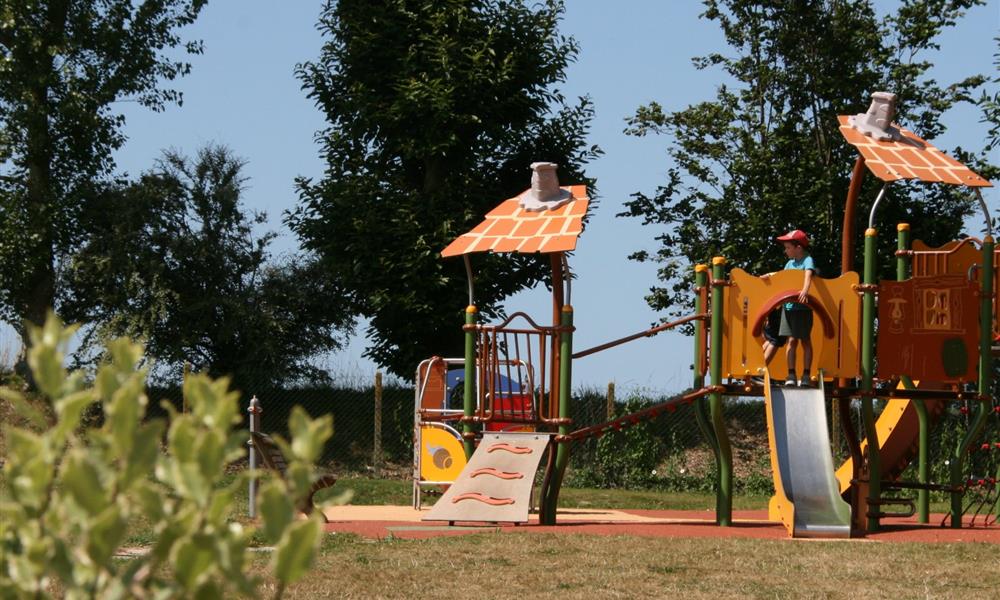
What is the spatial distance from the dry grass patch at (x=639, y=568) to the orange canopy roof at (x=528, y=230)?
11.3ft

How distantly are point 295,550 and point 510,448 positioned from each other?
11029 millimetres

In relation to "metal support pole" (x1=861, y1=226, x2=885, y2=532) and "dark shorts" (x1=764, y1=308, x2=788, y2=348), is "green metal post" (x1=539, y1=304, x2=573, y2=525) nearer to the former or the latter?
"dark shorts" (x1=764, y1=308, x2=788, y2=348)

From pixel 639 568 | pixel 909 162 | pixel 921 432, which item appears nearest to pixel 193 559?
pixel 639 568

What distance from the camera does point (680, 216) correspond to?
28.5 metres

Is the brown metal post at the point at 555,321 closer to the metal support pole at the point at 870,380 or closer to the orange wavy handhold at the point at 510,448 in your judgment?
the orange wavy handhold at the point at 510,448

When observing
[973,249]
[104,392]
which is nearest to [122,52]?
[973,249]

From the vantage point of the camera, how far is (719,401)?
12.7m

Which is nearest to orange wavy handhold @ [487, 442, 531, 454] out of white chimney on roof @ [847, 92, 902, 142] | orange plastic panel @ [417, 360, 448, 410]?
orange plastic panel @ [417, 360, 448, 410]

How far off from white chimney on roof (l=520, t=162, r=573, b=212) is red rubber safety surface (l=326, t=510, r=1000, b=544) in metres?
3.04

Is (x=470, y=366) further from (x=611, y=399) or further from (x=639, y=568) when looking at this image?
(x=611, y=399)

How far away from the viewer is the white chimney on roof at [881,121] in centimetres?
1380

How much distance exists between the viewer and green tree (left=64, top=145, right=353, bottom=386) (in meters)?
26.8

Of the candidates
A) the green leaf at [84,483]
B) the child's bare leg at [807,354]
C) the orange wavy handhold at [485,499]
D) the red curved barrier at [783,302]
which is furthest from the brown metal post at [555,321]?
the green leaf at [84,483]

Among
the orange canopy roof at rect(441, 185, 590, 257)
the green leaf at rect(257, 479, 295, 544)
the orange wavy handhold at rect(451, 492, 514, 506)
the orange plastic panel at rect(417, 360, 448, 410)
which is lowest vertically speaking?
the orange wavy handhold at rect(451, 492, 514, 506)
